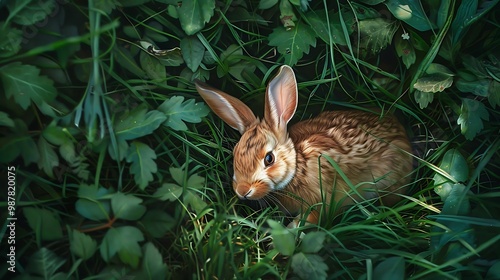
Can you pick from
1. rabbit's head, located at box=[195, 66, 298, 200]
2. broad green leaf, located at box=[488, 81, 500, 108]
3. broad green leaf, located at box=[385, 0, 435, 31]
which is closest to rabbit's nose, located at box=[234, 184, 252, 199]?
rabbit's head, located at box=[195, 66, 298, 200]

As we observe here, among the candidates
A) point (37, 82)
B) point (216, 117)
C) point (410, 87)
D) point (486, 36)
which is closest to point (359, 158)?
point (410, 87)

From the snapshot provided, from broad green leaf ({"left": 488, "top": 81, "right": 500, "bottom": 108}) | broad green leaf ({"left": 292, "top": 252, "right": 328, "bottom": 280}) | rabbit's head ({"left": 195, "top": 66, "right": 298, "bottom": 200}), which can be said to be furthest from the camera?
broad green leaf ({"left": 488, "top": 81, "right": 500, "bottom": 108})

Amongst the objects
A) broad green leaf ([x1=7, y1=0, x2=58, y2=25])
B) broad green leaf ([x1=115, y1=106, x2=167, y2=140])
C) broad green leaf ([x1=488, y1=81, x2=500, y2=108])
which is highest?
broad green leaf ([x1=7, y1=0, x2=58, y2=25])

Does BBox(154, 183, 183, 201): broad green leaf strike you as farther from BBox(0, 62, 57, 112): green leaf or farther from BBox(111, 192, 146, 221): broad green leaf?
BBox(0, 62, 57, 112): green leaf

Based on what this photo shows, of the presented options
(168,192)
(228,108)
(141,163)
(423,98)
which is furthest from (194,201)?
(423,98)

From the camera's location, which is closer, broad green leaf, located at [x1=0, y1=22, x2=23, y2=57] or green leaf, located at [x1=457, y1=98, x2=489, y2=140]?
broad green leaf, located at [x1=0, y1=22, x2=23, y2=57]

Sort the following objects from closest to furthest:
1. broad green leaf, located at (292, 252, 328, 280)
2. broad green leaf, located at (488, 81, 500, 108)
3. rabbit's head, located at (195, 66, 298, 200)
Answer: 1. broad green leaf, located at (292, 252, 328, 280)
2. rabbit's head, located at (195, 66, 298, 200)
3. broad green leaf, located at (488, 81, 500, 108)

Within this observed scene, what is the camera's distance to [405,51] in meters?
1.74

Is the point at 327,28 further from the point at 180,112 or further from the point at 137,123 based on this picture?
the point at 137,123

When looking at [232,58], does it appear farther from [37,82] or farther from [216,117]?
[37,82]

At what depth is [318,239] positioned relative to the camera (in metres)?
1.52

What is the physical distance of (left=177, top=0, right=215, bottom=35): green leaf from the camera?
1632mm

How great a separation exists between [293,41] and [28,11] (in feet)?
2.41

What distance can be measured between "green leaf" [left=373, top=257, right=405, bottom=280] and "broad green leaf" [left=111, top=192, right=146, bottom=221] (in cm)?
65
